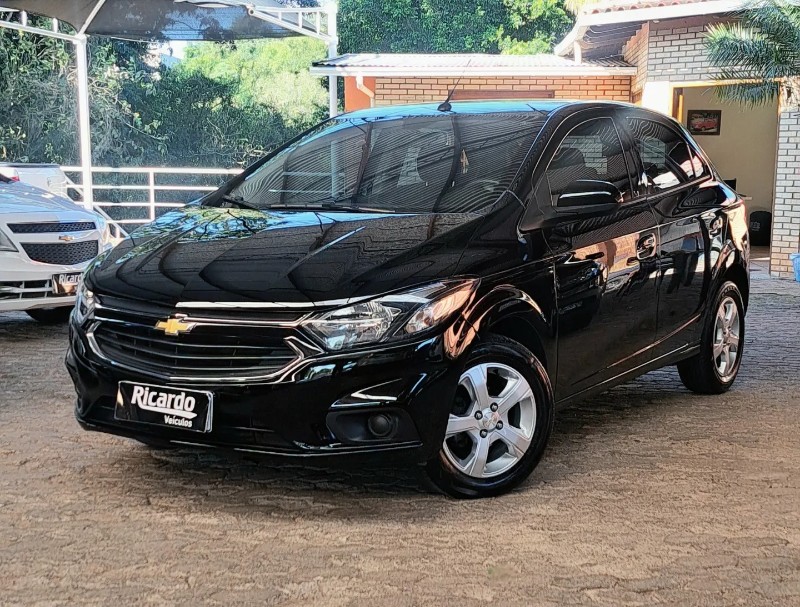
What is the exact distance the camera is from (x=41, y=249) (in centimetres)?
787

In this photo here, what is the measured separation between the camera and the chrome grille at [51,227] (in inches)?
308

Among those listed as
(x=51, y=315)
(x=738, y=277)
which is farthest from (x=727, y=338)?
(x=51, y=315)

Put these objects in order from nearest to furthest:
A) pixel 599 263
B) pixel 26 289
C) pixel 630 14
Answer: pixel 599 263 < pixel 26 289 < pixel 630 14

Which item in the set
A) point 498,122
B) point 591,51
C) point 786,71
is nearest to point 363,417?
point 498,122

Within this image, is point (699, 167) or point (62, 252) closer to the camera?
point (699, 167)

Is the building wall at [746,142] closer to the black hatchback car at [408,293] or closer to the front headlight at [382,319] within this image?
the black hatchback car at [408,293]

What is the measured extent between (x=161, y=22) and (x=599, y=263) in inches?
487

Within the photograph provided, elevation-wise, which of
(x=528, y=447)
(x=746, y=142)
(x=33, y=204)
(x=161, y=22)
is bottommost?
(x=528, y=447)

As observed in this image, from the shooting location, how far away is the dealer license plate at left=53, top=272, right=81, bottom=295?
7.84m

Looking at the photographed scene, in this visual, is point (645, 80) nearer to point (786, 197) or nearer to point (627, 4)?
point (627, 4)

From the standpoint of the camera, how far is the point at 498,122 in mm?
5000

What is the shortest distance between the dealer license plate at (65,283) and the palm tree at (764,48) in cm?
828

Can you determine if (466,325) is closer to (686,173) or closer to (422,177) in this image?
(422,177)

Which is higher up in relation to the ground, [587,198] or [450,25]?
[450,25]
